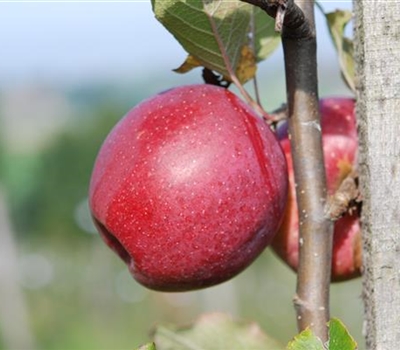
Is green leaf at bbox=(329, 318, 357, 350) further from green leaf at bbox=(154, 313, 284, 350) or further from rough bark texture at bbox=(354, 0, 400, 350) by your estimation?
green leaf at bbox=(154, 313, 284, 350)

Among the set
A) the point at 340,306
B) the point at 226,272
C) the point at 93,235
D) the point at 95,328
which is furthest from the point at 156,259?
the point at 93,235

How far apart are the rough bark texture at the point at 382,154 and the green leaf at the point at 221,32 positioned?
15cm

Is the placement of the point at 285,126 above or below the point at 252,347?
above

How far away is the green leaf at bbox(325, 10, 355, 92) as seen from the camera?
3.34 ft

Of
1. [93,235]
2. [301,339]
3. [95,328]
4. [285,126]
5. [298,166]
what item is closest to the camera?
[301,339]

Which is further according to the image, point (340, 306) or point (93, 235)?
point (93, 235)

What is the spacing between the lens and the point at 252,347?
2.97 ft

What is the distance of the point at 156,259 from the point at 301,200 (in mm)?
138

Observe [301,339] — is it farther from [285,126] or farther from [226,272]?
[285,126]

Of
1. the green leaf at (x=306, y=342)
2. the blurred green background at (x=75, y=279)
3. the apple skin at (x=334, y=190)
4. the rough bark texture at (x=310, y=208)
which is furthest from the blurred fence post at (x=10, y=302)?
the green leaf at (x=306, y=342)

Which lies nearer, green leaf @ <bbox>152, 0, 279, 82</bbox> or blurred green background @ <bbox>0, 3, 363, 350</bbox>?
green leaf @ <bbox>152, 0, 279, 82</bbox>

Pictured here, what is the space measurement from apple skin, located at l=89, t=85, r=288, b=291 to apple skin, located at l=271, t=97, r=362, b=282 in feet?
0.37

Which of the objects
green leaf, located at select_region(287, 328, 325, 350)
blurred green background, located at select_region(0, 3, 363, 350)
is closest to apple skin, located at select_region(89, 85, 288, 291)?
green leaf, located at select_region(287, 328, 325, 350)

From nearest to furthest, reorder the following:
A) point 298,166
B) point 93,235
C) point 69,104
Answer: point 298,166
point 93,235
point 69,104
